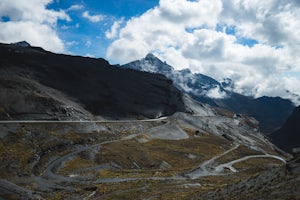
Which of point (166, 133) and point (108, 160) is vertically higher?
point (166, 133)

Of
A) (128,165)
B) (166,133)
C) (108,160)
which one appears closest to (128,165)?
(128,165)

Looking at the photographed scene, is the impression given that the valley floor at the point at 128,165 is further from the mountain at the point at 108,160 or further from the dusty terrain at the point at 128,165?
the mountain at the point at 108,160

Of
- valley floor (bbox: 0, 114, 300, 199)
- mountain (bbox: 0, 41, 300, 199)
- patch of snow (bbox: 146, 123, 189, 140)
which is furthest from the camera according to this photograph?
patch of snow (bbox: 146, 123, 189, 140)

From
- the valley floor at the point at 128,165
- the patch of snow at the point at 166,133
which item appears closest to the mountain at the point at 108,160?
the patch of snow at the point at 166,133

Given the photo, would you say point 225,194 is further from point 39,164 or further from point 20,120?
point 20,120

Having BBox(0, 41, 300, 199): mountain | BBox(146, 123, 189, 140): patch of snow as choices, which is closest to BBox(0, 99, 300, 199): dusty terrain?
BBox(0, 41, 300, 199): mountain

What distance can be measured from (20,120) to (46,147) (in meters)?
30.6

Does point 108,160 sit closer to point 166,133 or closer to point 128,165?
point 128,165

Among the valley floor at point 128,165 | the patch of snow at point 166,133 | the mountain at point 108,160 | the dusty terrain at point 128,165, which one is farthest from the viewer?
the patch of snow at point 166,133

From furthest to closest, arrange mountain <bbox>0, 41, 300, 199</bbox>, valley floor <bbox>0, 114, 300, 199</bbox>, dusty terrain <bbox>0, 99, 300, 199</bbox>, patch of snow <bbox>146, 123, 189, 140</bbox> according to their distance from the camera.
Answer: patch of snow <bbox>146, 123, 189, 140</bbox>, mountain <bbox>0, 41, 300, 199</bbox>, dusty terrain <bbox>0, 99, 300, 199</bbox>, valley floor <bbox>0, 114, 300, 199</bbox>

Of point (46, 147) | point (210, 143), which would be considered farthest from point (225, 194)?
point (210, 143)

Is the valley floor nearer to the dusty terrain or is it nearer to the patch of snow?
the dusty terrain

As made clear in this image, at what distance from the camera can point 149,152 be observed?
140m

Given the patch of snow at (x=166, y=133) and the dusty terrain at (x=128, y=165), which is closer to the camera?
the dusty terrain at (x=128, y=165)
